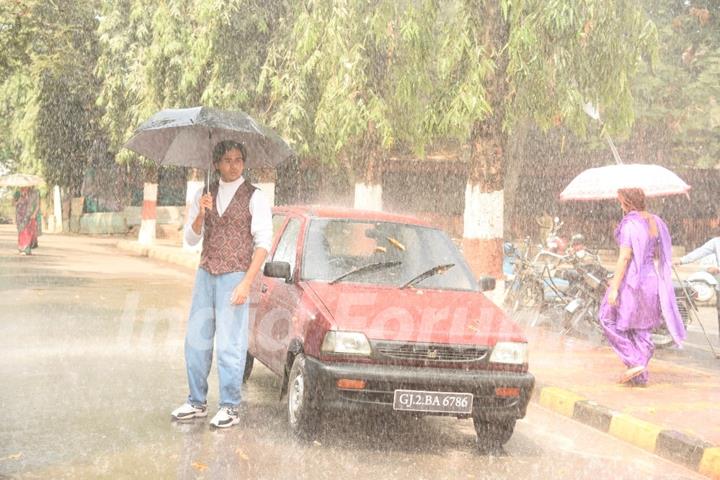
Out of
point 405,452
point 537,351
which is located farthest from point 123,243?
point 405,452

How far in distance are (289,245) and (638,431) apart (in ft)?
9.85

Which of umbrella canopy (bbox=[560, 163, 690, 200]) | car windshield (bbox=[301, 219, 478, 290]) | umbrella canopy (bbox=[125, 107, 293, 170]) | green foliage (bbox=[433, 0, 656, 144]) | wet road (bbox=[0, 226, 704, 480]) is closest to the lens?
wet road (bbox=[0, 226, 704, 480])

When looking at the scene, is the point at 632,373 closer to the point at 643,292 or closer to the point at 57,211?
the point at 643,292

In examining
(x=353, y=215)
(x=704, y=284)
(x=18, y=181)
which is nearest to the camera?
(x=353, y=215)

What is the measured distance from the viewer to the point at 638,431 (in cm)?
699

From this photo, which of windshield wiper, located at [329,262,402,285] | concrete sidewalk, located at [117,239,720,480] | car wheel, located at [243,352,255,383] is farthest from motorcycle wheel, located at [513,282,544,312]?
windshield wiper, located at [329,262,402,285]

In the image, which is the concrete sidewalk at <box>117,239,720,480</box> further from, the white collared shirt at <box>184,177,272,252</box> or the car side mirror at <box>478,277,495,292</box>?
the white collared shirt at <box>184,177,272,252</box>

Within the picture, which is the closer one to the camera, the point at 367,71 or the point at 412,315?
the point at 412,315

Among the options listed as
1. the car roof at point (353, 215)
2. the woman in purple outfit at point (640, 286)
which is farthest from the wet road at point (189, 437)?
the car roof at point (353, 215)

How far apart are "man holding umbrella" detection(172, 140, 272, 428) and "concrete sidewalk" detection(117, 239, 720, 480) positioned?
9.62 ft

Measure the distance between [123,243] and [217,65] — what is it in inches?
450

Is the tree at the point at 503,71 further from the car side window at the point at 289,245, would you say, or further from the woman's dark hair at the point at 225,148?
the woman's dark hair at the point at 225,148

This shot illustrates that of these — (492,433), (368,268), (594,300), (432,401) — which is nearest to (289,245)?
(368,268)

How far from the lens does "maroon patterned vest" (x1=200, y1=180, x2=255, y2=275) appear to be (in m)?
6.42
